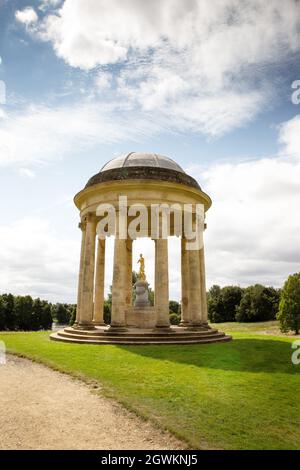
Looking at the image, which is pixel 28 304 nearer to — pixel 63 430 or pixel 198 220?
pixel 198 220

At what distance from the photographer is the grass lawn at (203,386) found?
8656 millimetres

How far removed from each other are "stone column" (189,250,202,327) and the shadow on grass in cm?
485

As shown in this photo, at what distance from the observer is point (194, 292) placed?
1138 inches

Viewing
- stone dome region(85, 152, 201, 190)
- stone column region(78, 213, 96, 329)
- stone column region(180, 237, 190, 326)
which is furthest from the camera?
stone column region(180, 237, 190, 326)

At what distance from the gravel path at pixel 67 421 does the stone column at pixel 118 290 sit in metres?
12.0

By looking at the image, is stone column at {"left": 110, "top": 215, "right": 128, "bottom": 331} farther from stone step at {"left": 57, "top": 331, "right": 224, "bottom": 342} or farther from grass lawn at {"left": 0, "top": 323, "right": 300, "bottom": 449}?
grass lawn at {"left": 0, "top": 323, "right": 300, "bottom": 449}

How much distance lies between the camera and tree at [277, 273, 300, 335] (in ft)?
181

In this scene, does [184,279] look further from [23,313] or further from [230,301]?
[230,301]

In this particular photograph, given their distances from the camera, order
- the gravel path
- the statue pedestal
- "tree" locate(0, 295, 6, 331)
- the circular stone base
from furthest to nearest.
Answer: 1. "tree" locate(0, 295, 6, 331)
2. the statue pedestal
3. the circular stone base
4. the gravel path

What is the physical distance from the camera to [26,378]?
47.0 ft

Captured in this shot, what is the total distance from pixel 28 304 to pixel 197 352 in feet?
234

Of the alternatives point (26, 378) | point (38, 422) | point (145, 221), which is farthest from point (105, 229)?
point (38, 422)

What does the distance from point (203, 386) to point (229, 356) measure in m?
6.74


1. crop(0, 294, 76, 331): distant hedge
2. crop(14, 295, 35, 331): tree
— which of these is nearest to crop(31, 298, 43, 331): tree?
A: crop(0, 294, 76, 331): distant hedge
